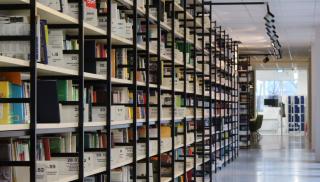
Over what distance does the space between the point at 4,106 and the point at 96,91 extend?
183cm

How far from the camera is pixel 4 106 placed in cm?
378

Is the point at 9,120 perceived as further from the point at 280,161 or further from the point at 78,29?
the point at 280,161

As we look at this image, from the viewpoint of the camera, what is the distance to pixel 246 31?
16.9 meters

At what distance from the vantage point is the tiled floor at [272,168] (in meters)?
12.4

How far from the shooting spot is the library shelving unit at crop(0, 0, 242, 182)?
3861mm

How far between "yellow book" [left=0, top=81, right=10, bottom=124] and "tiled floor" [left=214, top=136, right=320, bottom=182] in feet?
27.9

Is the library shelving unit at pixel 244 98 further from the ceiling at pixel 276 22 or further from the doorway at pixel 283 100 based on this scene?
the doorway at pixel 283 100

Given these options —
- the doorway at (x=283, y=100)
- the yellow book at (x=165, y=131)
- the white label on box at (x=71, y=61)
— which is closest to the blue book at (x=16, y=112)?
the white label on box at (x=71, y=61)

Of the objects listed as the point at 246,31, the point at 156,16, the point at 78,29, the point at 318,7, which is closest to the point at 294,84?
the point at 246,31

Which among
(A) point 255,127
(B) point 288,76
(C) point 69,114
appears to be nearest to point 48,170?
(C) point 69,114

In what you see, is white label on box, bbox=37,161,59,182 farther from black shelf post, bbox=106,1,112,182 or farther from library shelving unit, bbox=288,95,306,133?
library shelving unit, bbox=288,95,306,133

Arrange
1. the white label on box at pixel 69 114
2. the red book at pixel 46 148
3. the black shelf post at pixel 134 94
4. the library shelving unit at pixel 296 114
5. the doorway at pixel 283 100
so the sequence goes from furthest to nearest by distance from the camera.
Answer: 1. the library shelving unit at pixel 296 114
2. the doorway at pixel 283 100
3. the black shelf post at pixel 134 94
4. the white label on box at pixel 69 114
5. the red book at pixel 46 148

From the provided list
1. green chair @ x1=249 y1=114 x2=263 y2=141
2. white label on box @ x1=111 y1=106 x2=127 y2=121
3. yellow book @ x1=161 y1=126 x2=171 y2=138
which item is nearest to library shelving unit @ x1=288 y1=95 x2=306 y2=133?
green chair @ x1=249 y1=114 x2=263 y2=141

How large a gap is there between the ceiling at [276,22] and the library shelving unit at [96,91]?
3.12 m
